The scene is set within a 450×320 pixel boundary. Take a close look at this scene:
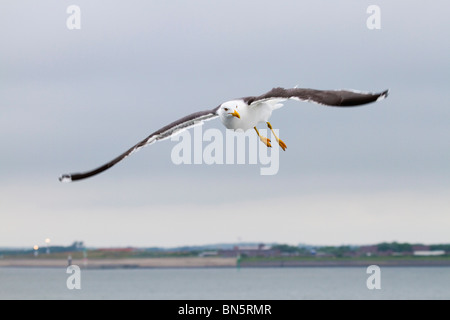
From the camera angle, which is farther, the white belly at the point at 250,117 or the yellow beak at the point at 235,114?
the white belly at the point at 250,117

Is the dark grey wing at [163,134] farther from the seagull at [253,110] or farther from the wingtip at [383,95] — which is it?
the wingtip at [383,95]

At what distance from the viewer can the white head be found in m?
23.3

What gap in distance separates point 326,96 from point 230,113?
297cm

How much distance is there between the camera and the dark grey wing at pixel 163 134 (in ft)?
81.1

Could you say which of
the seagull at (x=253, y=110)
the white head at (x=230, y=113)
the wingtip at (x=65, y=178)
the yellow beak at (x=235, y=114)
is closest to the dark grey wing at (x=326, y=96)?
the seagull at (x=253, y=110)

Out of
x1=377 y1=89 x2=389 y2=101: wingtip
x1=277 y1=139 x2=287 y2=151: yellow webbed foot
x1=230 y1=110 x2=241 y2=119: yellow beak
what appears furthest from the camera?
x1=277 y1=139 x2=287 y2=151: yellow webbed foot

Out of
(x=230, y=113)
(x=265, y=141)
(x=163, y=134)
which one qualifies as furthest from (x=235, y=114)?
(x=163, y=134)

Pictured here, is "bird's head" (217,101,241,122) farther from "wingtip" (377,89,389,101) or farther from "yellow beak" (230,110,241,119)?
"wingtip" (377,89,389,101)

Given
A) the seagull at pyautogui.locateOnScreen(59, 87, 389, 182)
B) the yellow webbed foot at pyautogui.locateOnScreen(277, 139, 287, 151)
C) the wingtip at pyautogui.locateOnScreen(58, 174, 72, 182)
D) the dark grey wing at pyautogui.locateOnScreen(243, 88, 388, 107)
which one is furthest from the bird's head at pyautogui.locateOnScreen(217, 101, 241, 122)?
the wingtip at pyautogui.locateOnScreen(58, 174, 72, 182)

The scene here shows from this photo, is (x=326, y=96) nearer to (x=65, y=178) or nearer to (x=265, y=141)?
(x=265, y=141)

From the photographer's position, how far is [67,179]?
24.5m

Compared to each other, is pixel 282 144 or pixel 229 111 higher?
pixel 229 111

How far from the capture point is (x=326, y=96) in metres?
21.3
